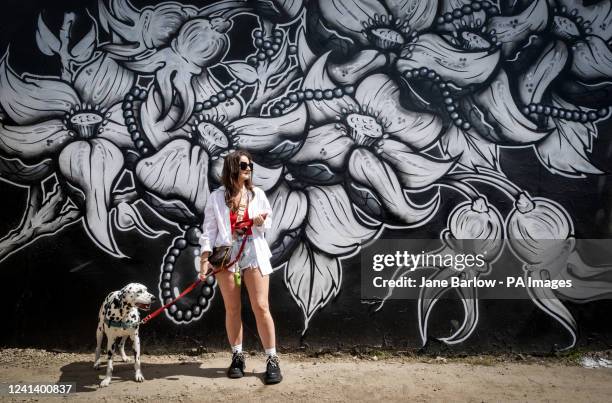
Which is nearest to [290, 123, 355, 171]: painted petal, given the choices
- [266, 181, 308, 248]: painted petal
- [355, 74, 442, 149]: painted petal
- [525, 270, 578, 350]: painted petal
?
[266, 181, 308, 248]: painted petal

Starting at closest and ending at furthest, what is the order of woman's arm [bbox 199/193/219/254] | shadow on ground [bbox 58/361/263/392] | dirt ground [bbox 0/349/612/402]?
dirt ground [bbox 0/349/612/402] → woman's arm [bbox 199/193/219/254] → shadow on ground [bbox 58/361/263/392]

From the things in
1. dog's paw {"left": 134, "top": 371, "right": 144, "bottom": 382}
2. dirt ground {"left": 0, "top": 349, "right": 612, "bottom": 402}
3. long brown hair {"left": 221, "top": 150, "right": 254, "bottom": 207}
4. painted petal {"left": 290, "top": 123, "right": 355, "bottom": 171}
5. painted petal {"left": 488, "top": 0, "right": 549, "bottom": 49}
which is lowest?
dirt ground {"left": 0, "top": 349, "right": 612, "bottom": 402}

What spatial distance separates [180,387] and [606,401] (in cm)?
337

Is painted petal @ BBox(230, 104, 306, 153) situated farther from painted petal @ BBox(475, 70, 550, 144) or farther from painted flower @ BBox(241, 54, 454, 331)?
painted petal @ BBox(475, 70, 550, 144)

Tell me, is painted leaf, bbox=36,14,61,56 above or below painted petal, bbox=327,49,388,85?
above

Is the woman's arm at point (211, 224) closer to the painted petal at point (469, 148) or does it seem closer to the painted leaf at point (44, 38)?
the painted petal at point (469, 148)

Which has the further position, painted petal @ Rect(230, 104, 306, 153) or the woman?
painted petal @ Rect(230, 104, 306, 153)

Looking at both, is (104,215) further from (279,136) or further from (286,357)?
(286,357)

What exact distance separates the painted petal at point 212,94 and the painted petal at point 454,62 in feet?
5.48

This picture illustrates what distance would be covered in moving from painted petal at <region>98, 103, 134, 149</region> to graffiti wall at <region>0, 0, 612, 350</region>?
1 cm

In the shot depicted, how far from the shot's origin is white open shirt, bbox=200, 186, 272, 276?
3557 mm

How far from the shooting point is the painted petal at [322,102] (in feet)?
14.4

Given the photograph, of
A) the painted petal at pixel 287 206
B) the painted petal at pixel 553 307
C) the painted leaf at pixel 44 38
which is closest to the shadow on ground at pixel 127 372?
the painted petal at pixel 287 206

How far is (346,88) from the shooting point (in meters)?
4.40
